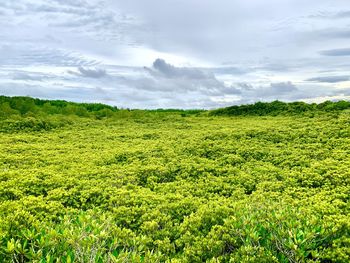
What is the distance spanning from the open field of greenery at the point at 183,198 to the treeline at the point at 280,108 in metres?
7.28

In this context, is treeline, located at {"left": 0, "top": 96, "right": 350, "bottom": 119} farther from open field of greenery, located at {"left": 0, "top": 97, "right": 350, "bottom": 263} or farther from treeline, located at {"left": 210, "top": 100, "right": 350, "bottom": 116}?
open field of greenery, located at {"left": 0, "top": 97, "right": 350, "bottom": 263}

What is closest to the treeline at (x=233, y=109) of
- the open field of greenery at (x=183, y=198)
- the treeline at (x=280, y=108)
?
the treeline at (x=280, y=108)

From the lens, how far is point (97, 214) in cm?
585

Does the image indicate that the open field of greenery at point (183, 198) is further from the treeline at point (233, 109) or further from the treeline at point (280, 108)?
the treeline at point (233, 109)

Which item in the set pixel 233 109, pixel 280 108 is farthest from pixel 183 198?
pixel 233 109

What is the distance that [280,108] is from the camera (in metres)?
22.6

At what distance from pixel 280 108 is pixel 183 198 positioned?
56.7ft

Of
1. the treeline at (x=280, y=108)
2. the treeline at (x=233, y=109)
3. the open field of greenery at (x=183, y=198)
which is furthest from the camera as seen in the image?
the treeline at (x=233, y=109)

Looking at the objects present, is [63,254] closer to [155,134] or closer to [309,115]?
[155,134]

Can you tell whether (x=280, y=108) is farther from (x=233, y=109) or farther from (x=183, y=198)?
(x=183, y=198)

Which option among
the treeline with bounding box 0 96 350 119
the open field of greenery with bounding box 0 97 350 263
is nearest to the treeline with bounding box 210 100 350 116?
the treeline with bounding box 0 96 350 119

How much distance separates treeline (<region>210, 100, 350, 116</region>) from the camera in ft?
65.4

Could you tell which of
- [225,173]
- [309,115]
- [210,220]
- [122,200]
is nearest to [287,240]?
[210,220]

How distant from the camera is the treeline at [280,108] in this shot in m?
19.9
